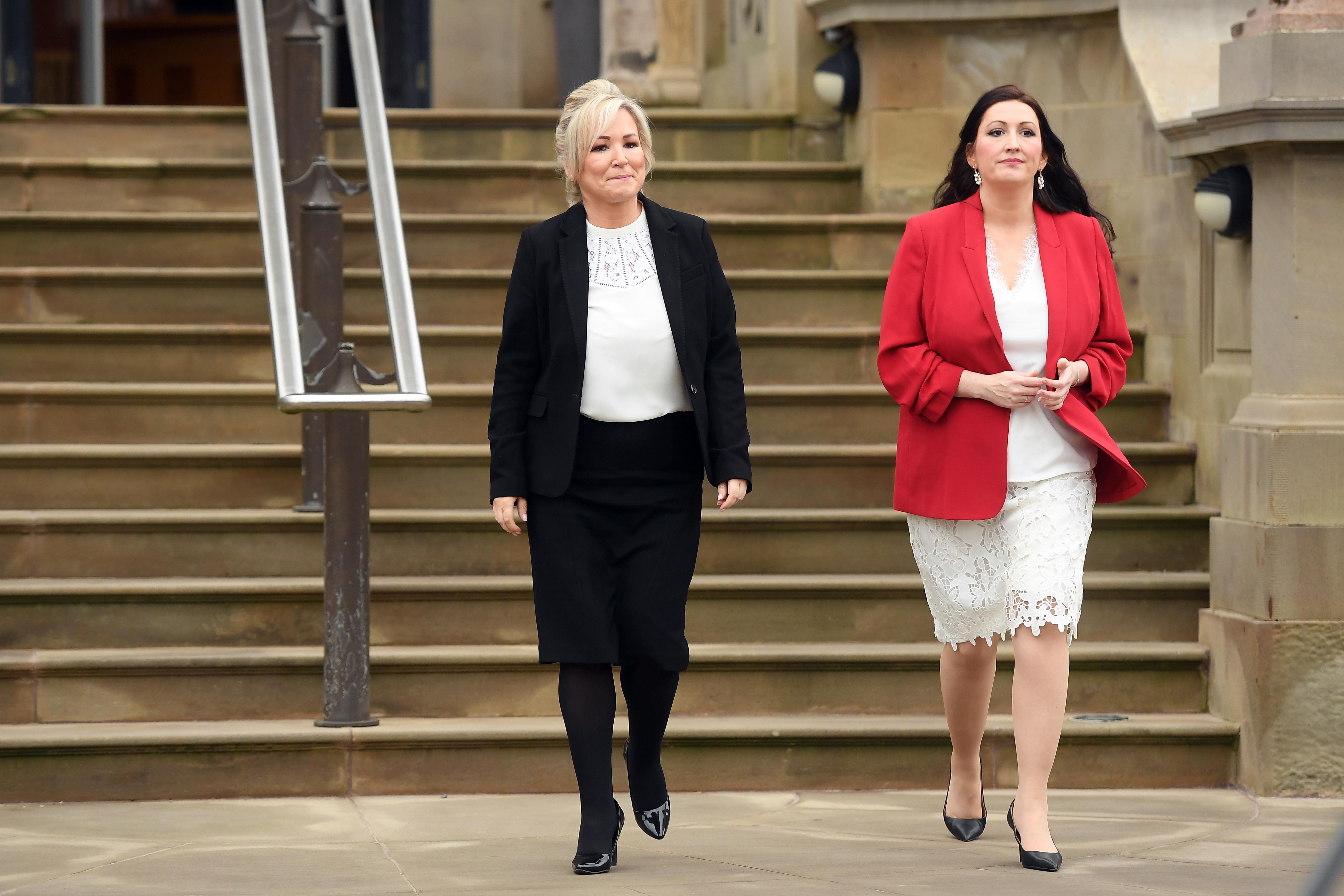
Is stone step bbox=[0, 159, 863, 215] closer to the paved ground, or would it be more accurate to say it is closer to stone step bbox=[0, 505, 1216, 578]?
stone step bbox=[0, 505, 1216, 578]

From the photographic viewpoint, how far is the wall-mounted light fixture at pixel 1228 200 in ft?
18.3

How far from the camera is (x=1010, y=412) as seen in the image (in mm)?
4434

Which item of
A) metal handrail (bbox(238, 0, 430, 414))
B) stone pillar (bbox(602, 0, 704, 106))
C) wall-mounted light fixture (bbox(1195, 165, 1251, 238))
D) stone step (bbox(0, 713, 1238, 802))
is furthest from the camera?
stone pillar (bbox(602, 0, 704, 106))

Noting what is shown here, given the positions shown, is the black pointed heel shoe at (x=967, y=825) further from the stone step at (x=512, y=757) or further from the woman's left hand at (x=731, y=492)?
the woman's left hand at (x=731, y=492)

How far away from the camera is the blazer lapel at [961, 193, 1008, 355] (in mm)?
4453

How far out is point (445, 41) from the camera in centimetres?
1109

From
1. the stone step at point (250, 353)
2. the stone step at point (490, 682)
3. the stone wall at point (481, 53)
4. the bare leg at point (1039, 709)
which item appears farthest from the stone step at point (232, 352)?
the stone wall at point (481, 53)

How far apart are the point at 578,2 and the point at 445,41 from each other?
1.60 metres

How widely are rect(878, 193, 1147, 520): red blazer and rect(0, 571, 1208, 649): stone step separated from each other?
126cm

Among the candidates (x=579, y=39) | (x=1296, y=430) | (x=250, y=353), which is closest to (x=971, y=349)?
(x=1296, y=430)

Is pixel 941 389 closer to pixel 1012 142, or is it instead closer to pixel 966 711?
pixel 1012 142

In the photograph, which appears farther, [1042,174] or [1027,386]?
[1042,174]

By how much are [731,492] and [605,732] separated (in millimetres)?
604

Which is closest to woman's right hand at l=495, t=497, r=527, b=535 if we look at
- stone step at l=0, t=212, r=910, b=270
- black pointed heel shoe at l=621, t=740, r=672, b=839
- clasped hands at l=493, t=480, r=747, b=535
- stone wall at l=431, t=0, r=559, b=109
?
clasped hands at l=493, t=480, r=747, b=535
